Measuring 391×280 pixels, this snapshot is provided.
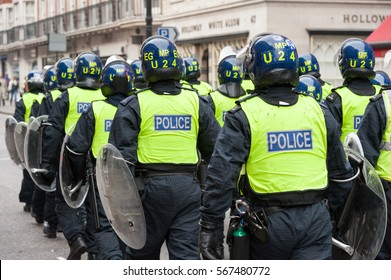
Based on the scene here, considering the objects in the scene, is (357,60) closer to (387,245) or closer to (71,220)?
(387,245)

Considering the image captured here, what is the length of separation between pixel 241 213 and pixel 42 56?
48264 mm

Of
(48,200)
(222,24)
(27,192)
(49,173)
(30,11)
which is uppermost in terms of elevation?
(30,11)

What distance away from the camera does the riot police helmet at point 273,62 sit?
434 centimetres

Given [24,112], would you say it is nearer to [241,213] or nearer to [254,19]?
[241,213]

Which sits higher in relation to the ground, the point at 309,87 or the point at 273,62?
the point at 273,62

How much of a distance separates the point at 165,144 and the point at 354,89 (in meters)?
1.93

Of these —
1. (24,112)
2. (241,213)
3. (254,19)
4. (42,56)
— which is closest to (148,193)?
(241,213)

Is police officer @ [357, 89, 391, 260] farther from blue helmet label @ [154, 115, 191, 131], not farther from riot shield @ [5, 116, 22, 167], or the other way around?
riot shield @ [5, 116, 22, 167]

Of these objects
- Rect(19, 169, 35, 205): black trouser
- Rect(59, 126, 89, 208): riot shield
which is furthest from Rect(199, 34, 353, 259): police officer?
Rect(19, 169, 35, 205): black trouser

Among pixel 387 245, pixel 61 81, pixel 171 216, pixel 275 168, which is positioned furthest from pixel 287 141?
pixel 61 81

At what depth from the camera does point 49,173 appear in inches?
315

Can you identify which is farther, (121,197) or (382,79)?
(382,79)

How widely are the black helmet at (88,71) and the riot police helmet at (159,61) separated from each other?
7.24ft

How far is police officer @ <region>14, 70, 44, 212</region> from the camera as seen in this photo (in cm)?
1052
